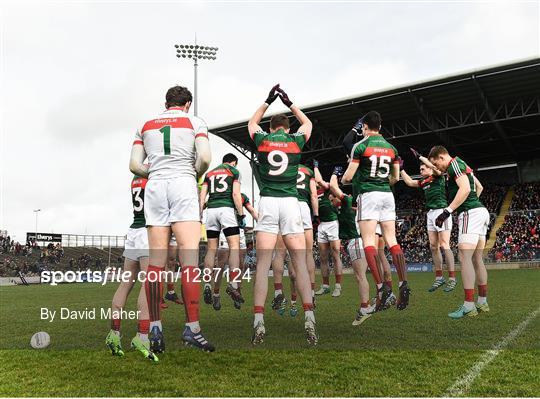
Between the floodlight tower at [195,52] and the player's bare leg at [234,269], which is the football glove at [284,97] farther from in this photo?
the floodlight tower at [195,52]

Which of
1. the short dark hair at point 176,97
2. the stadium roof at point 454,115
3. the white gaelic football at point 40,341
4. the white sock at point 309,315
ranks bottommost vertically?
the white gaelic football at point 40,341

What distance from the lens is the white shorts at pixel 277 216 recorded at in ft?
17.1

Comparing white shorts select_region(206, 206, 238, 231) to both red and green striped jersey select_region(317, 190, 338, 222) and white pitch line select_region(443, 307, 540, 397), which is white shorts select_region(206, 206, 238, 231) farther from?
white pitch line select_region(443, 307, 540, 397)

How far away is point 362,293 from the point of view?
248 inches

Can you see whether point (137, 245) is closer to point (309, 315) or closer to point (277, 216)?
point (277, 216)

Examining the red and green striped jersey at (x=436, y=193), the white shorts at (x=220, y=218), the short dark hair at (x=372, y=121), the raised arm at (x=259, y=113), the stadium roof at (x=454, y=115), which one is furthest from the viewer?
the stadium roof at (x=454, y=115)

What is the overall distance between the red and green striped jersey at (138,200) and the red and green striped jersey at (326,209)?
4.89 metres

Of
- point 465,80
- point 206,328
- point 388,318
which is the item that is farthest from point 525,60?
point 206,328

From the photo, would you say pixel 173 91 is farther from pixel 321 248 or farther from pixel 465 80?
pixel 465 80

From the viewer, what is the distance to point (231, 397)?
3076mm

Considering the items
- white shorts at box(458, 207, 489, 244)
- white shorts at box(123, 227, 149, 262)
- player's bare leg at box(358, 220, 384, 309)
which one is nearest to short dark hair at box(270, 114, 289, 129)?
player's bare leg at box(358, 220, 384, 309)

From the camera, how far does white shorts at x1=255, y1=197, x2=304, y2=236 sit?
521cm

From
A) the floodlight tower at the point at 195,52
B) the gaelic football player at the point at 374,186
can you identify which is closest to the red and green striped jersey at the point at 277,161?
the gaelic football player at the point at 374,186

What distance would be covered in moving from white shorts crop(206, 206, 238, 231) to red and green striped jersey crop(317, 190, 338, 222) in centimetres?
207
